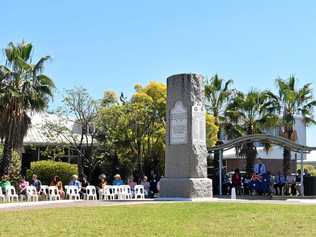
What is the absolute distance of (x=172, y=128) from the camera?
23031 mm

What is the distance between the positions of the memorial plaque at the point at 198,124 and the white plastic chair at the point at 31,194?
23.4 feet

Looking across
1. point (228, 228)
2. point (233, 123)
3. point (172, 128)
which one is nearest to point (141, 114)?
point (233, 123)

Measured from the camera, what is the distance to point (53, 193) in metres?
25.0

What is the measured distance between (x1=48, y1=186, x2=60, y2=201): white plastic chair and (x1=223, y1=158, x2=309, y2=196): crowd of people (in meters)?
8.81

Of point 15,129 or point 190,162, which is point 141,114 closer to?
point 15,129

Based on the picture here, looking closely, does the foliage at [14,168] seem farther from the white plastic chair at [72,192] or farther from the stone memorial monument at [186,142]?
the stone memorial monument at [186,142]

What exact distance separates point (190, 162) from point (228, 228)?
9.99m

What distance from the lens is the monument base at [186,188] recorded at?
870 inches

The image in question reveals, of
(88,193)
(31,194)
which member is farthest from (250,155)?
(31,194)

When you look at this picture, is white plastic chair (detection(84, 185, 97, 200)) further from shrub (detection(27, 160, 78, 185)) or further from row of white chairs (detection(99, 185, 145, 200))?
shrub (detection(27, 160, 78, 185))

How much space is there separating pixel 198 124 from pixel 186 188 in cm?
252

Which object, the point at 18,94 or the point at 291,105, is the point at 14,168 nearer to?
the point at 18,94

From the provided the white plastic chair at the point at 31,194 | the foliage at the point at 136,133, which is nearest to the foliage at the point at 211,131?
the foliage at the point at 136,133

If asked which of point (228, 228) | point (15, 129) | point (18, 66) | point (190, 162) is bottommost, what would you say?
point (228, 228)
